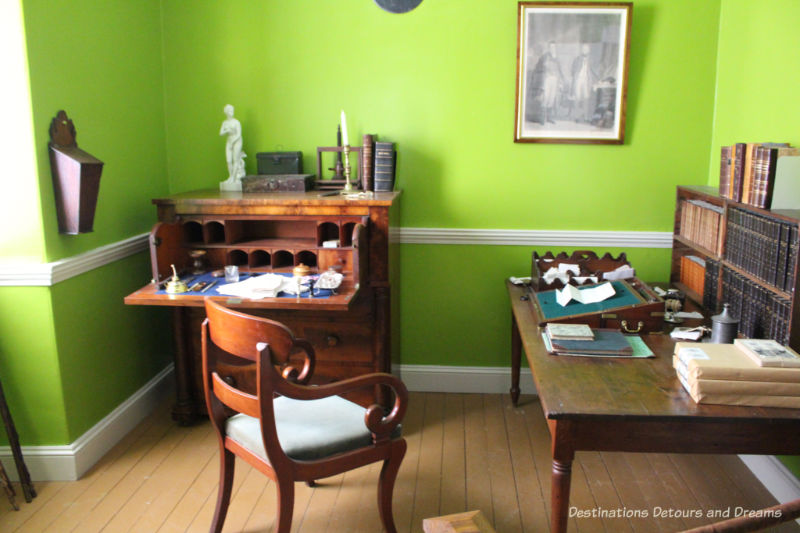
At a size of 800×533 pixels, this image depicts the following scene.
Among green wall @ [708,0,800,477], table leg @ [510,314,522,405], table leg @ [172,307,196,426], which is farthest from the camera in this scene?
table leg @ [510,314,522,405]

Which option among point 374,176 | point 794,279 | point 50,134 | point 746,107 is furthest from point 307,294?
point 746,107

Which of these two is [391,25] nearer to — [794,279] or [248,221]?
[248,221]

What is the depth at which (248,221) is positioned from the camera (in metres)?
3.29

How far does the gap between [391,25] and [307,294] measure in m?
1.52

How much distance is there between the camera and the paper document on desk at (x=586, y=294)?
2.58 m

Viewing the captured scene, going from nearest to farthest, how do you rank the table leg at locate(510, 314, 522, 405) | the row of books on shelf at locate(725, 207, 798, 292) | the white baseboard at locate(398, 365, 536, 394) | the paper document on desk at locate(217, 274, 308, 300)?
the row of books on shelf at locate(725, 207, 798, 292) → the paper document on desk at locate(217, 274, 308, 300) → the table leg at locate(510, 314, 522, 405) → the white baseboard at locate(398, 365, 536, 394)

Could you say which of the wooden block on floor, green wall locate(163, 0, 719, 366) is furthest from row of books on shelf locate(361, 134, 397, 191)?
the wooden block on floor

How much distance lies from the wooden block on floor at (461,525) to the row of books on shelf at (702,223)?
2.00m

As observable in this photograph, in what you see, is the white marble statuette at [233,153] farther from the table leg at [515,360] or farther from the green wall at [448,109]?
the table leg at [515,360]

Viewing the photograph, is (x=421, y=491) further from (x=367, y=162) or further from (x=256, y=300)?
(x=367, y=162)

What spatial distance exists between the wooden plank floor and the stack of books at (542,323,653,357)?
26.4 inches

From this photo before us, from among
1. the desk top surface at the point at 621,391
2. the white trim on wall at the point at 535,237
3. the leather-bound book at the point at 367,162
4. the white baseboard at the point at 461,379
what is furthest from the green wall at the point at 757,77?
the leather-bound book at the point at 367,162

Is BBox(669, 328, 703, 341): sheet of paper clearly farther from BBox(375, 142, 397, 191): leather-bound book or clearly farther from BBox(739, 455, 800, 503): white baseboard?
BBox(375, 142, 397, 191): leather-bound book

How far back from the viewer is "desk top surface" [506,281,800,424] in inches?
70.6
